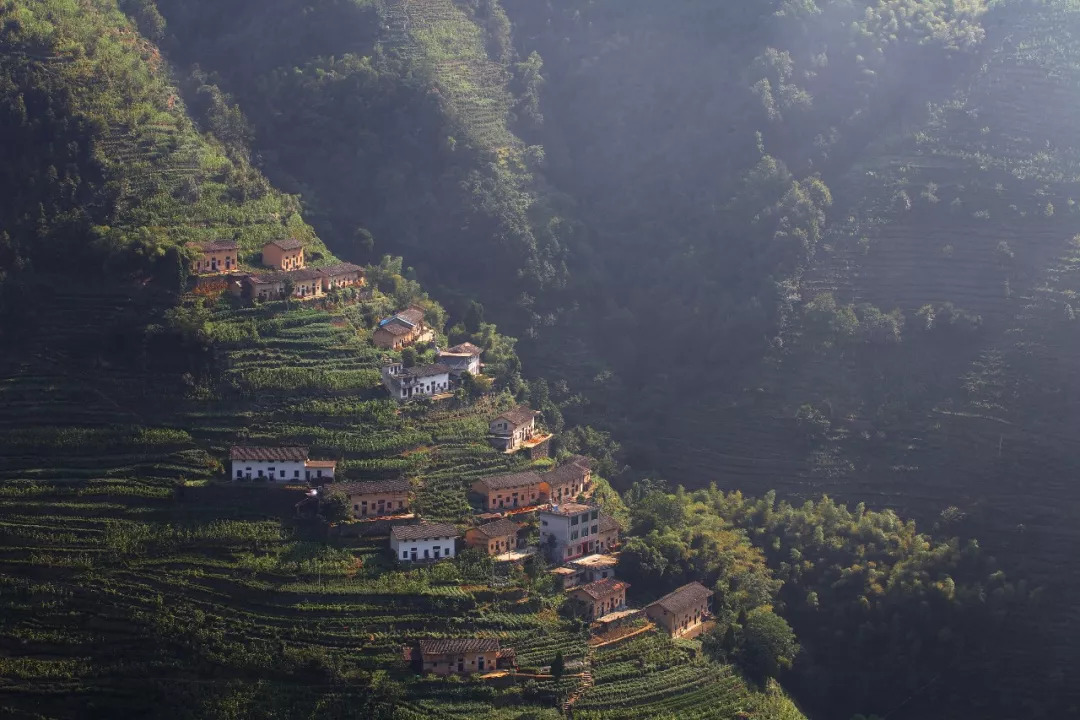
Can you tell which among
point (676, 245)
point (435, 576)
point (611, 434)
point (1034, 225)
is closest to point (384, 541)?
point (435, 576)

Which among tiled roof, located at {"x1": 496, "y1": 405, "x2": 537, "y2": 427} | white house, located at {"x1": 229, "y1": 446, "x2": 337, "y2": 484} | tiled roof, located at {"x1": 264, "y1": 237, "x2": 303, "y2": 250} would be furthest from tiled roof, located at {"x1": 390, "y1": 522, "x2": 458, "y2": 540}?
tiled roof, located at {"x1": 264, "y1": 237, "x2": 303, "y2": 250}

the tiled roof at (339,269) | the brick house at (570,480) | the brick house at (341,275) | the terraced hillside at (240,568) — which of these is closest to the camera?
the terraced hillside at (240,568)

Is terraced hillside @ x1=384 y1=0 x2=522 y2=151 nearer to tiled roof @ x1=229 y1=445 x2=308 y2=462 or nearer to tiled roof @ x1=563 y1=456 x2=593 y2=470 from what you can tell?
tiled roof @ x1=563 y1=456 x2=593 y2=470

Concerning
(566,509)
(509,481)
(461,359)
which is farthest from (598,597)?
(461,359)

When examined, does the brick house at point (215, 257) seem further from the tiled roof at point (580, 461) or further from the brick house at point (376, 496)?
the tiled roof at point (580, 461)

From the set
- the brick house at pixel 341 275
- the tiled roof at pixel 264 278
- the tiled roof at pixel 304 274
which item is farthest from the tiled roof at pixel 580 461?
the tiled roof at pixel 264 278

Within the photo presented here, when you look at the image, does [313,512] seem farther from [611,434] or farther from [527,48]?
[527,48]

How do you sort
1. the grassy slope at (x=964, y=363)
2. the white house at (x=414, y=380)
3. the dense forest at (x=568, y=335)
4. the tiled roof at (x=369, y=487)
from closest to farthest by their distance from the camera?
the dense forest at (x=568, y=335), the tiled roof at (x=369, y=487), the white house at (x=414, y=380), the grassy slope at (x=964, y=363)
